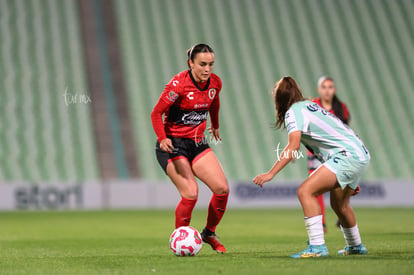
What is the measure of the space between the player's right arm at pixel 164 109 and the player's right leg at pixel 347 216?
1675 mm

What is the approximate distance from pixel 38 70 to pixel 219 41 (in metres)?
6.73

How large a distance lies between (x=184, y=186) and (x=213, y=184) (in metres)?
0.29

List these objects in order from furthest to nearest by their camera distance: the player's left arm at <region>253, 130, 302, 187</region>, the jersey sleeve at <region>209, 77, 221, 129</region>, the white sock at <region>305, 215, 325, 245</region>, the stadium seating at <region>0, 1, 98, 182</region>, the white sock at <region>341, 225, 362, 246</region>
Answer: the stadium seating at <region>0, 1, 98, 182</region>, the jersey sleeve at <region>209, 77, 221, 129</region>, the white sock at <region>341, 225, 362, 246</region>, the white sock at <region>305, 215, 325, 245</region>, the player's left arm at <region>253, 130, 302, 187</region>

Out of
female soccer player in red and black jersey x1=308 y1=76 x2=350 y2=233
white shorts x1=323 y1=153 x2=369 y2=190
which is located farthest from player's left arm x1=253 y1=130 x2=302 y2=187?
female soccer player in red and black jersey x1=308 y1=76 x2=350 y2=233

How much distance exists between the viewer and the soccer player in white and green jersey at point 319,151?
5832 mm

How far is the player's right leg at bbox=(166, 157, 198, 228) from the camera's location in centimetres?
667

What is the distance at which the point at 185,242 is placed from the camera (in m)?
6.23

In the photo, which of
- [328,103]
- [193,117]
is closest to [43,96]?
[328,103]

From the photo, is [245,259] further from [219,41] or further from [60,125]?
[219,41]

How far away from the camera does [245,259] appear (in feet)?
19.7

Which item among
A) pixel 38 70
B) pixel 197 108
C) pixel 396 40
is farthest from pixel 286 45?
pixel 197 108

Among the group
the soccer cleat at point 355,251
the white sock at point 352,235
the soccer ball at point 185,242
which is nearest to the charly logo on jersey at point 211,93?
the soccer ball at point 185,242

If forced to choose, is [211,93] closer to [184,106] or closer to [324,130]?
[184,106]

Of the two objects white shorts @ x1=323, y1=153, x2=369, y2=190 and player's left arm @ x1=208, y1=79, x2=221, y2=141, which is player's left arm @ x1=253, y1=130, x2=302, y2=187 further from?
player's left arm @ x1=208, y1=79, x2=221, y2=141
